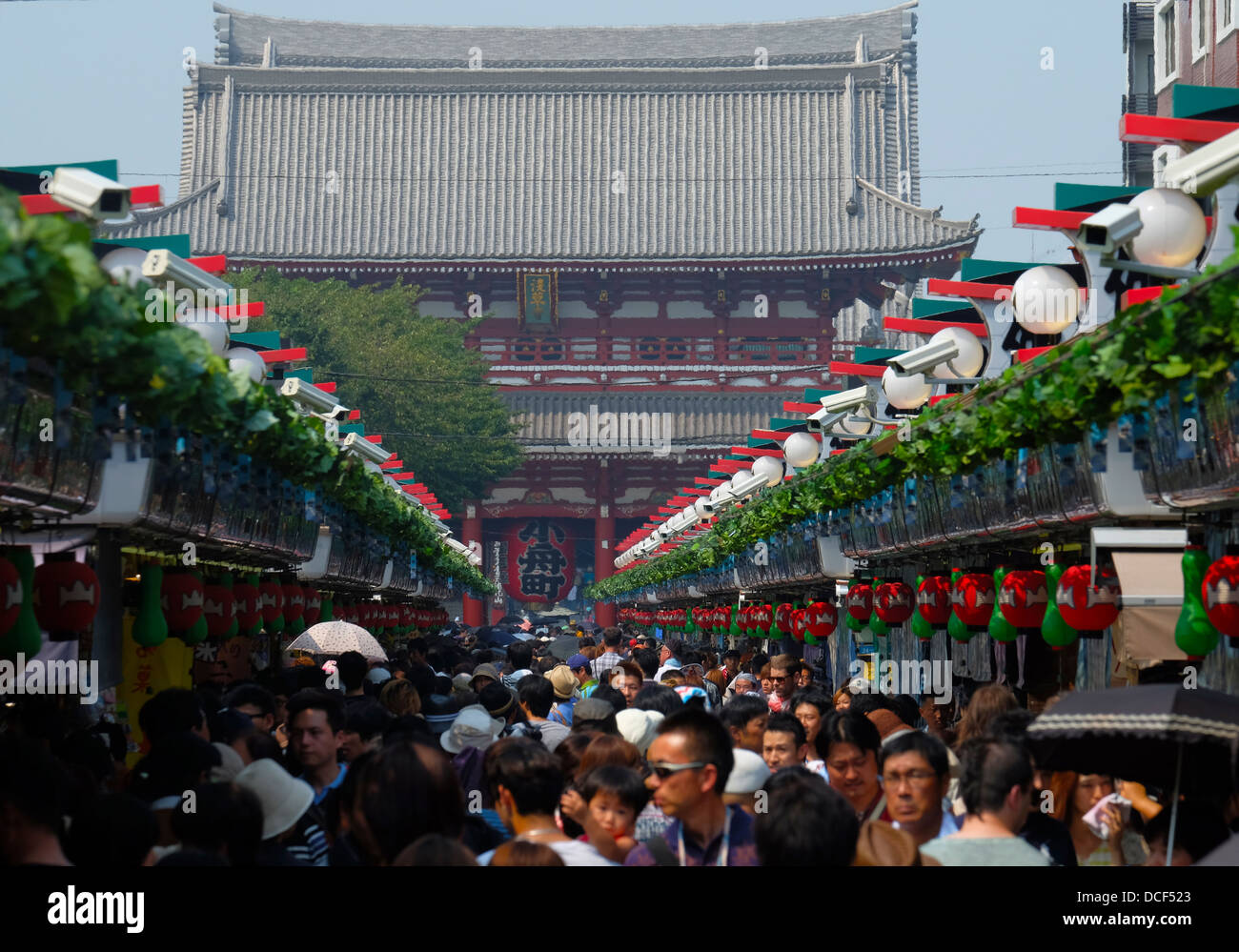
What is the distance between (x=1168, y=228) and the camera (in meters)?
8.62

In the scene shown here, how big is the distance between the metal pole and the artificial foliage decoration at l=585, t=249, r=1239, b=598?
1398 mm

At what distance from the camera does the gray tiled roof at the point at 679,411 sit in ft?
146

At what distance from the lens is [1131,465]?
8.35 m

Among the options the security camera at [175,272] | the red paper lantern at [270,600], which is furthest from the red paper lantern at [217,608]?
the security camera at [175,272]

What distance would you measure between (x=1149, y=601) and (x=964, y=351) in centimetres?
420

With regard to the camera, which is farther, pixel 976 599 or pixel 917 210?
pixel 917 210

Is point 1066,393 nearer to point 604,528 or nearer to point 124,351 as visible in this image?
point 124,351

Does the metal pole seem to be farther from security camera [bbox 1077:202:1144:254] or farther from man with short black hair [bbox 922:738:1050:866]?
security camera [bbox 1077:202:1144:254]

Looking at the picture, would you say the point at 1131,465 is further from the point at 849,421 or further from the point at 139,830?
the point at 849,421

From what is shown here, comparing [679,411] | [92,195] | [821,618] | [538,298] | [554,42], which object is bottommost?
[821,618]

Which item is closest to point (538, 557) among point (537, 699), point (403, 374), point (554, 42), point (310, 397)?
point (403, 374)

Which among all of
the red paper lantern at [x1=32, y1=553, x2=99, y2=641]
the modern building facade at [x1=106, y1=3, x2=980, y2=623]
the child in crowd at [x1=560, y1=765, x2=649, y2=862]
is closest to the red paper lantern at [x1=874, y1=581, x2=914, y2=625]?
the red paper lantern at [x1=32, y1=553, x2=99, y2=641]

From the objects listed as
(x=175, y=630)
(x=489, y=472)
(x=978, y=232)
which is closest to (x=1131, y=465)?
(x=175, y=630)

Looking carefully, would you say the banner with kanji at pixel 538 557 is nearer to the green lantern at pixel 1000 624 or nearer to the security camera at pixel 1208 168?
the green lantern at pixel 1000 624
